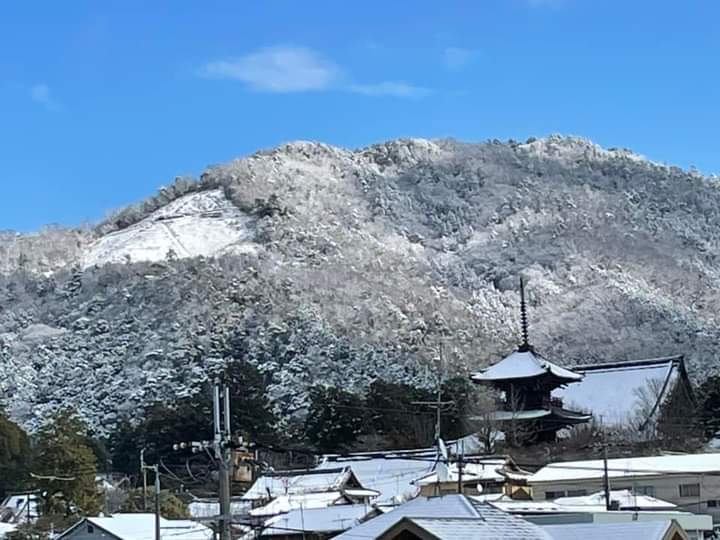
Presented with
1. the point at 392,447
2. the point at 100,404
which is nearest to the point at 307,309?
the point at 100,404

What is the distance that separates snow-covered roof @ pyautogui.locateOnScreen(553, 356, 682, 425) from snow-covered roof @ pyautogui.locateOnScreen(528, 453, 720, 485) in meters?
17.7

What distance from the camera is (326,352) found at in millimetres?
70188

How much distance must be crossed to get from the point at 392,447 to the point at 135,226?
5538 centimetres

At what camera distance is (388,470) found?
44.6 meters

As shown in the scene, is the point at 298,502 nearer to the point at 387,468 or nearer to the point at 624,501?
the point at 387,468

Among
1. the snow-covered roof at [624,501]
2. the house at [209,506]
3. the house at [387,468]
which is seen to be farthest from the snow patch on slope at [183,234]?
the snow-covered roof at [624,501]

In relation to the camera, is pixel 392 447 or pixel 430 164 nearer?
pixel 392 447

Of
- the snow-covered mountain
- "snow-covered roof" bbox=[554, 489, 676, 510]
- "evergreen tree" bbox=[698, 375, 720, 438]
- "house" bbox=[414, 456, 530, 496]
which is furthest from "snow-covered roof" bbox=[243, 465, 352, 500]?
the snow-covered mountain

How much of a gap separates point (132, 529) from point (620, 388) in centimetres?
3013

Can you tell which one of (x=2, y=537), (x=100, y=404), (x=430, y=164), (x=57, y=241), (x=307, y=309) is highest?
(x=430, y=164)

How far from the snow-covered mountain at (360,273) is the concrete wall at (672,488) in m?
25.8

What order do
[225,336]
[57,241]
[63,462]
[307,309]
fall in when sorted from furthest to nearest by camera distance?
[57,241]
[307,309]
[225,336]
[63,462]

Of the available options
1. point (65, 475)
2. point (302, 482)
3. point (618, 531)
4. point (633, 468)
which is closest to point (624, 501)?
point (633, 468)

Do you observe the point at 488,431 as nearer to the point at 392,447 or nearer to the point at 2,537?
the point at 392,447
